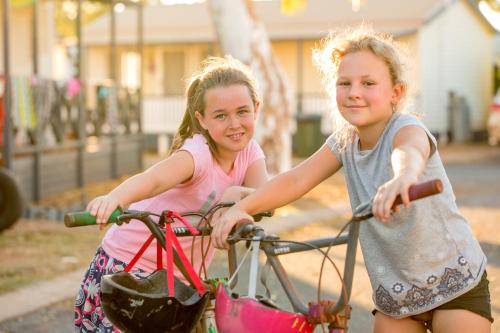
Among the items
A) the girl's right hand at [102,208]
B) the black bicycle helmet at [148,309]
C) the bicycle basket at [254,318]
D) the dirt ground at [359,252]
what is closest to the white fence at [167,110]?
the dirt ground at [359,252]

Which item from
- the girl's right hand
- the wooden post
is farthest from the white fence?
the girl's right hand

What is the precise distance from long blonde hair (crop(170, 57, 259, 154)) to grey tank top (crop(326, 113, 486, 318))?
60 centimetres

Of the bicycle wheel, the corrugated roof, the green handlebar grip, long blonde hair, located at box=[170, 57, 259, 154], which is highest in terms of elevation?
the corrugated roof

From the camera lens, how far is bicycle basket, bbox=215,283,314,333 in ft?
7.59

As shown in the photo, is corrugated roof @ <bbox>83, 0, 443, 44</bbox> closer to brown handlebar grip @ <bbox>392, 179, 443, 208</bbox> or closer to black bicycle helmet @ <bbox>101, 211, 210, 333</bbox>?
black bicycle helmet @ <bbox>101, 211, 210, 333</bbox>

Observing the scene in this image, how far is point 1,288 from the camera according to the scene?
6.16 metres

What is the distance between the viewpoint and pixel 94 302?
3547 millimetres

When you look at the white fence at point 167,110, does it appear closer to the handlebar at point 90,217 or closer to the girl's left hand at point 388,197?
the handlebar at point 90,217

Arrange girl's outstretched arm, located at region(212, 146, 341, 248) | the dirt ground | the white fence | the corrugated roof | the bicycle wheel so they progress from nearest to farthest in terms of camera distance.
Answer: girl's outstretched arm, located at region(212, 146, 341, 248) → the dirt ground → the bicycle wheel → the corrugated roof → the white fence

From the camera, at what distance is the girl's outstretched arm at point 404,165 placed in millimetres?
2352

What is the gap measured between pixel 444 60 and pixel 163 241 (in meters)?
27.0

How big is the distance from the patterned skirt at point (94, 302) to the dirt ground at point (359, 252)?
1.76 meters

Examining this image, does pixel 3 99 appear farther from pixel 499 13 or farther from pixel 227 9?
pixel 499 13

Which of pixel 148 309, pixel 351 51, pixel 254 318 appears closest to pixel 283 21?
pixel 351 51
